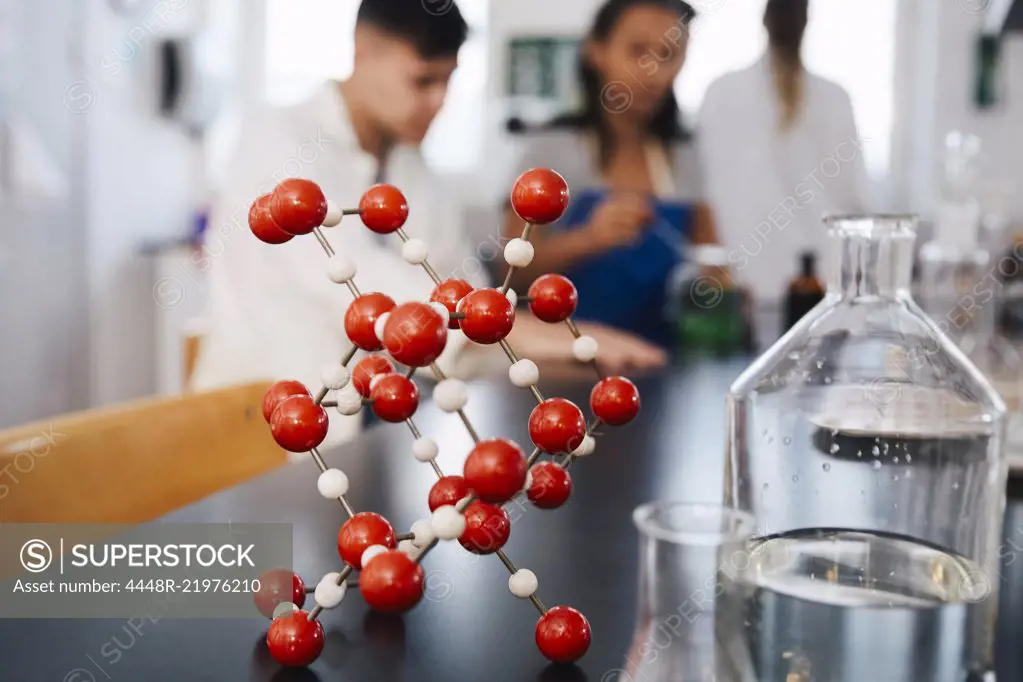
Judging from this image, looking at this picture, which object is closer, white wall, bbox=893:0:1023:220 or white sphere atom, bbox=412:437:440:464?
white sphere atom, bbox=412:437:440:464

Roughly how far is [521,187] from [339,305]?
3.99 feet

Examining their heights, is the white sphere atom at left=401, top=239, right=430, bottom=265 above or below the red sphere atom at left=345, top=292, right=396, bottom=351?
above

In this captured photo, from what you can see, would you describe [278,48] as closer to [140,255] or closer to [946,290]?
[140,255]

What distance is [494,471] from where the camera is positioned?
1.04ft

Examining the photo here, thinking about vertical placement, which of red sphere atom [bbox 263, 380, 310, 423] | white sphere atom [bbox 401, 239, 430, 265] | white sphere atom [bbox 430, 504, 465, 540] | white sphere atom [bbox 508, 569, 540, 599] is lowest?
white sphere atom [bbox 508, 569, 540, 599]

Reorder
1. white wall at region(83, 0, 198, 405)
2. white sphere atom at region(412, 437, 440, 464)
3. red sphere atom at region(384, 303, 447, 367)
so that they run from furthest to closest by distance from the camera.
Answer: white wall at region(83, 0, 198, 405), white sphere atom at region(412, 437, 440, 464), red sphere atom at region(384, 303, 447, 367)

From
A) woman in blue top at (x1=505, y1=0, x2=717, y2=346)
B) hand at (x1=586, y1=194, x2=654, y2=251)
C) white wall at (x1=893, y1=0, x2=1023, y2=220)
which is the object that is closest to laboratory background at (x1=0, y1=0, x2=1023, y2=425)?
white wall at (x1=893, y1=0, x2=1023, y2=220)

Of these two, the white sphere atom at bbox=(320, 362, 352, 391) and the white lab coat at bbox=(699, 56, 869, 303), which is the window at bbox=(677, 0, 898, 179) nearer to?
the white lab coat at bbox=(699, 56, 869, 303)

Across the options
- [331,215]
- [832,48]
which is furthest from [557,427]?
[832,48]

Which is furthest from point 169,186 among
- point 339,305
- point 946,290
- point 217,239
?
point 946,290

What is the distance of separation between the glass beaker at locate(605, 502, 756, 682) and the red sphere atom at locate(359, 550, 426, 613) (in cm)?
9

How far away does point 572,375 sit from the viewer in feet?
4.63

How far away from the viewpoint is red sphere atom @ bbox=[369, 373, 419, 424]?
36 centimetres

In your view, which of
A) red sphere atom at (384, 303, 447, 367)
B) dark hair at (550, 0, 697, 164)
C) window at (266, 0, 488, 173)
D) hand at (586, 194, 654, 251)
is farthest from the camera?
window at (266, 0, 488, 173)
